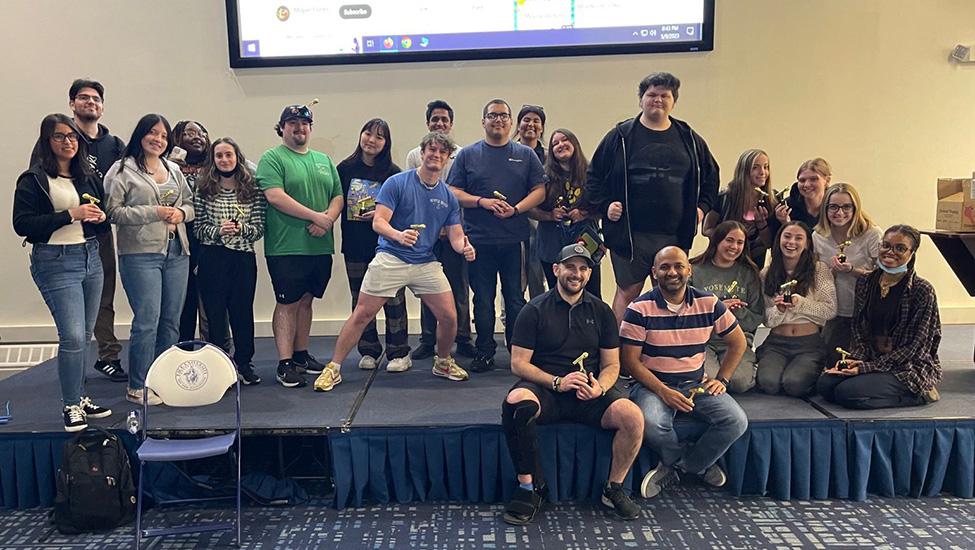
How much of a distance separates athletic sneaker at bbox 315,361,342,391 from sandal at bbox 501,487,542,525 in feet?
3.76

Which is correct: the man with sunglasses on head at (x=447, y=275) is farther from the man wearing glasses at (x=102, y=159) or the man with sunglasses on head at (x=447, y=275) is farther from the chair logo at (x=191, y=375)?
the man wearing glasses at (x=102, y=159)

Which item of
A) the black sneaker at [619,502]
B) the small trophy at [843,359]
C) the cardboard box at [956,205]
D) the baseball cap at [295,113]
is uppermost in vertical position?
the baseball cap at [295,113]

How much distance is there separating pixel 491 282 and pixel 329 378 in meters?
1.00

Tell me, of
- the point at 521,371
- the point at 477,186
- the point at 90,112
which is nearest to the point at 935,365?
the point at 521,371

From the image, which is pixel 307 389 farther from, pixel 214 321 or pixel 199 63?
pixel 199 63

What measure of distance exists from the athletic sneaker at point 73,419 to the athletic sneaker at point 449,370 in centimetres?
163

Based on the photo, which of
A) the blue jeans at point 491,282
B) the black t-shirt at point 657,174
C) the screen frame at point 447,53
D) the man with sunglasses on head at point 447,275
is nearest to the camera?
the black t-shirt at point 657,174

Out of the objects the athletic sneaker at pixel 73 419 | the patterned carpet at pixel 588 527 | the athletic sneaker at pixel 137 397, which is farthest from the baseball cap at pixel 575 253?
the athletic sneaker at pixel 73 419

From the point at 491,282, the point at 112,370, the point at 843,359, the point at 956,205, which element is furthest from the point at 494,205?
the point at 956,205

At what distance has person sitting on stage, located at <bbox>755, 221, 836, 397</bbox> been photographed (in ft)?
10.2

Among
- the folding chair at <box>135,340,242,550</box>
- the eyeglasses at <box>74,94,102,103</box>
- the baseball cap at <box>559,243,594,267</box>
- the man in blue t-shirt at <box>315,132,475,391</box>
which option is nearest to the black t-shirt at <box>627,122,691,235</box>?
the baseball cap at <box>559,243,594,267</box>

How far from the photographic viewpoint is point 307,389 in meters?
3.35

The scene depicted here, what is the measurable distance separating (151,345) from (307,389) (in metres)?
0.75

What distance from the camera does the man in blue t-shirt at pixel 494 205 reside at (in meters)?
3.51
